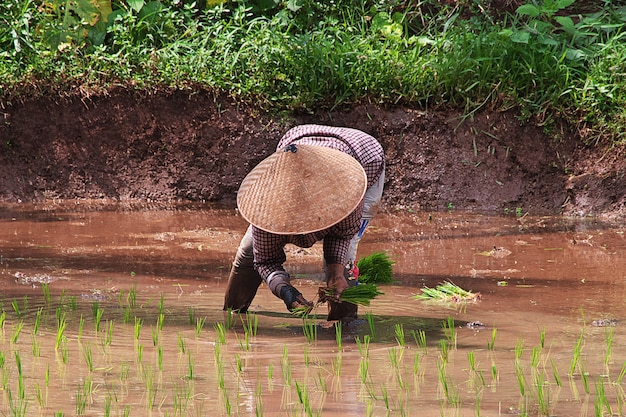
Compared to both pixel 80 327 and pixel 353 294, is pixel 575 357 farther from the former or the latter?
pixel 80 327

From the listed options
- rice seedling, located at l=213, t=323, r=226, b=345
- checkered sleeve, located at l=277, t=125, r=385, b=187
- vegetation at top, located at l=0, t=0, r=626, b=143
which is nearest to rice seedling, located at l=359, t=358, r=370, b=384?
rice seedling, located at l=213, t=323, r=226, b=345

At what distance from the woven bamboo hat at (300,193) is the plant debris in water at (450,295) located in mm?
1305

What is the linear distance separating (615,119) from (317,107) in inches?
96.1

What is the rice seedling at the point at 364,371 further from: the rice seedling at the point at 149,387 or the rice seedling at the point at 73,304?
the rice seedling at the point at 73,304

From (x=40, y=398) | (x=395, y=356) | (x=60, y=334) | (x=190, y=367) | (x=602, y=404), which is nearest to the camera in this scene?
(x=602, y=404)

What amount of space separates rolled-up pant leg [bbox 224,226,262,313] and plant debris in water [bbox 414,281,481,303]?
932mm

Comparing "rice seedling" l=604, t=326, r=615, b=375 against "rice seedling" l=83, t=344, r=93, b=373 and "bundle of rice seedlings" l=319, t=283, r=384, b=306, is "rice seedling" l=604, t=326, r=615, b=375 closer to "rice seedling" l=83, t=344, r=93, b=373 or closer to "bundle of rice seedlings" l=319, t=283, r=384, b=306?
"bundle of rice seedlings" l=319, t=283, r=384, b=306

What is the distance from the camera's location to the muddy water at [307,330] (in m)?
3.19

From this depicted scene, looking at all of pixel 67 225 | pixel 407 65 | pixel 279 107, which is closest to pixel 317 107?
pixel 279 107

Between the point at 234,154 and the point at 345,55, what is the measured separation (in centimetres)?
127

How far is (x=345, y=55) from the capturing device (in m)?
7.93

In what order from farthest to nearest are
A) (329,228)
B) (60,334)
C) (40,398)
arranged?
(329,228), (60,334), (40,398)

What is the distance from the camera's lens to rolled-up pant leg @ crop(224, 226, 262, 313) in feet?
14.6

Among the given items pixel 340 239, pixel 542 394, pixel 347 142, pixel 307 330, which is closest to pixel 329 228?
pixel 340 239
